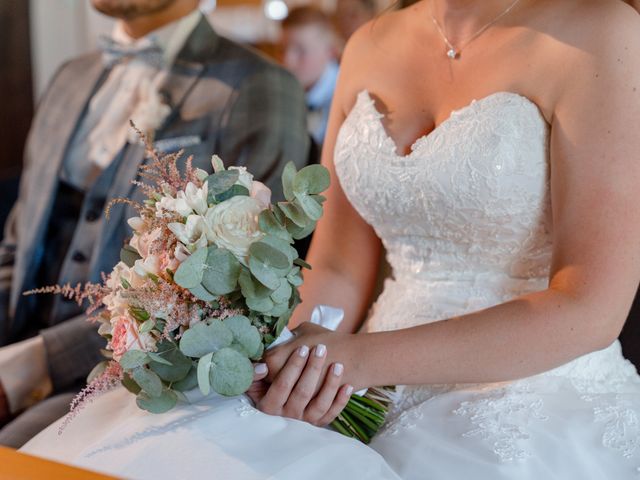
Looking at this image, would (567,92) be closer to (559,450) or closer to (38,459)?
(559,450)

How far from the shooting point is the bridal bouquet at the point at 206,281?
3.92 feet

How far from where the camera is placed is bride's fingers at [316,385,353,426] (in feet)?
4.31

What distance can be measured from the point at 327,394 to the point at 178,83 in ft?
3.99

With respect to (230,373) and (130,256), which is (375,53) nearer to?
(130,256)

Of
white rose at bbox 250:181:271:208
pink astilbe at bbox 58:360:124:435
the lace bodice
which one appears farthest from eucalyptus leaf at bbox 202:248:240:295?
the lace bodice

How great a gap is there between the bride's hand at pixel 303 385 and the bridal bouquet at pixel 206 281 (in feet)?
0.17

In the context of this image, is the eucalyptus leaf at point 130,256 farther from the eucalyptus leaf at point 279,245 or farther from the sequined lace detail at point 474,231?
the sequined lace detail at point 474,231

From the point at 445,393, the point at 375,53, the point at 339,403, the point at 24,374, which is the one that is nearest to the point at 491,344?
the point at 445,393

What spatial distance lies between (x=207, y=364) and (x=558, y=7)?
783mm

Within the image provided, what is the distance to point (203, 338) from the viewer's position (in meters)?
1.20

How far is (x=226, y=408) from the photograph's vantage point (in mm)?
1256

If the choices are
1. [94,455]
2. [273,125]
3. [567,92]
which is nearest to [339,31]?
[273,125]

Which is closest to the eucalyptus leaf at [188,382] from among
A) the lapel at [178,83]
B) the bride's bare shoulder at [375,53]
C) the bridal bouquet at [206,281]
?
the bridal bouquet at [206,281]

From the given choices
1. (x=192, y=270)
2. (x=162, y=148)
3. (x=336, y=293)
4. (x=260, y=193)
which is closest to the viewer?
(x=192, y=270)
